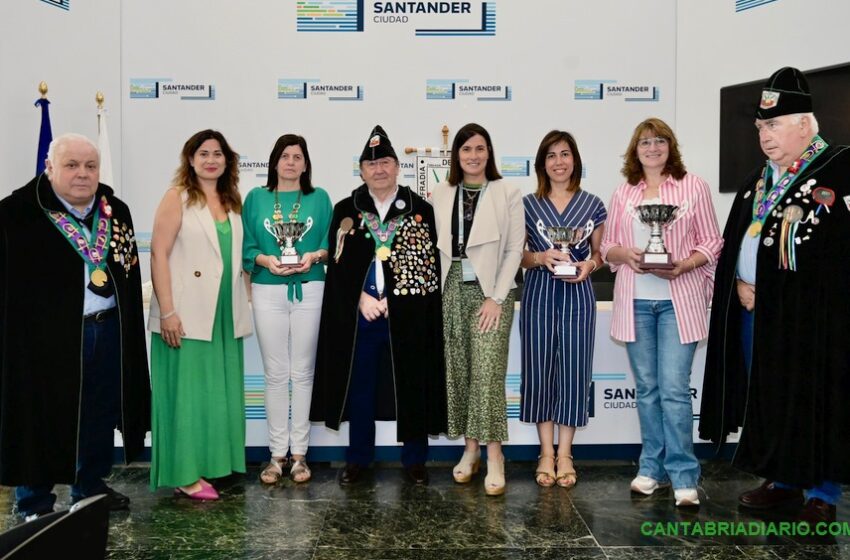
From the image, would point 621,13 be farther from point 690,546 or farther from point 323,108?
point 690,546

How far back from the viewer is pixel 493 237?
11.0 ft

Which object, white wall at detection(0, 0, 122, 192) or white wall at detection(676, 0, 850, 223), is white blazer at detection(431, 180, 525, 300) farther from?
white wall at detection(0, 0, 122, 192)

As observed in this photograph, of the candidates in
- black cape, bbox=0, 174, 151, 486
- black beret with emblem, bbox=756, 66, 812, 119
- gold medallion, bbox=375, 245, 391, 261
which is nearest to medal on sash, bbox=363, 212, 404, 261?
gold medallion, bbox=375, 245, 391, 261

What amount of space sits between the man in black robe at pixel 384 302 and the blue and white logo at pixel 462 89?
11.4 feet

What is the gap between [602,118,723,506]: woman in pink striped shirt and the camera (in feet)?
10.5

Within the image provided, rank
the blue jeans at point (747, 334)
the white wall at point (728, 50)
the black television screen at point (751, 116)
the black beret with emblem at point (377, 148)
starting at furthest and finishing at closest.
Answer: the white wall at point (728, 50) < the black television screen at point (751, 116) < the black beret with emblem at point (377, 148) < the blue jeans at point (747, 334)

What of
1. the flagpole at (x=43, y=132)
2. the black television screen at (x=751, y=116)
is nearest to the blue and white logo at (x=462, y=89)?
the black television screen at (x=751, y=116)

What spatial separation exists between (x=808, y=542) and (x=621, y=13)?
5243mm

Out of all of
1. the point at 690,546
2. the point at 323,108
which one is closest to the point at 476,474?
the point at 690,546

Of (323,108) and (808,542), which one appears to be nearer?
(808,542)

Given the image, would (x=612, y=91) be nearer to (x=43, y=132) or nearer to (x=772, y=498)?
(x=772, y=498)

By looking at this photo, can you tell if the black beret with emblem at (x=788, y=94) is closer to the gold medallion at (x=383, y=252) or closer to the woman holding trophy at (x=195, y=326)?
the gold medallion at (x=383, y=252)

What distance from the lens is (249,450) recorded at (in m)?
3.92

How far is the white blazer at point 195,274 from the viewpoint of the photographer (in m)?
3.22
